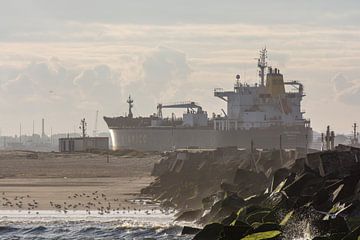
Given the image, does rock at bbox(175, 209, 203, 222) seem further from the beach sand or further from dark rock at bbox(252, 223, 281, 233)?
dark rock at bbox(252, 223, 281, 233)

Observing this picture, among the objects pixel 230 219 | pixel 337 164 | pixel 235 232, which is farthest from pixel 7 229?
pixel 235 232

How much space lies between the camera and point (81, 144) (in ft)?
349

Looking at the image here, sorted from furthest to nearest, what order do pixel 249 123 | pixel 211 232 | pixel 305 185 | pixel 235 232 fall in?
1. pixel 249 123
2. pixel 305 185
3. pixel 211 232
4. pixel 235 232

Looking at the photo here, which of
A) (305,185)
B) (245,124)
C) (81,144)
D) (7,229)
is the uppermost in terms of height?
(245,124)

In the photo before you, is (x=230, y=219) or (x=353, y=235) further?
(x=230, y=219)

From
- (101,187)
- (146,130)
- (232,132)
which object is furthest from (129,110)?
Answer: (101,187)

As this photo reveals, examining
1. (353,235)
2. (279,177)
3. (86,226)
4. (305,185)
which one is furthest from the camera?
(86,226)

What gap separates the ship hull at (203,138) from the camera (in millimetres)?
98688

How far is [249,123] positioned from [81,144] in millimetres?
20258

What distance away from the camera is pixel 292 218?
22.3 metres

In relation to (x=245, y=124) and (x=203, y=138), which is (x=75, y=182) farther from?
(x=203, y=138)

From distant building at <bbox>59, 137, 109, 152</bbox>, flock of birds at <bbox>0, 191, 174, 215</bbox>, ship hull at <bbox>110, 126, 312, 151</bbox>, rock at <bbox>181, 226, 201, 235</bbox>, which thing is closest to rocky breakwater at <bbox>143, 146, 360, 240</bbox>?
rock at <bbox>181, 226, 201, 235</bbox>

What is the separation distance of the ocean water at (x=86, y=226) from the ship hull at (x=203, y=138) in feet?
187

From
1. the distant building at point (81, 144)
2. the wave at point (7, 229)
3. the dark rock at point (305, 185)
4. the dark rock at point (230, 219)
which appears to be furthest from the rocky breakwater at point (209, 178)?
the distant building at point (81, 144)
